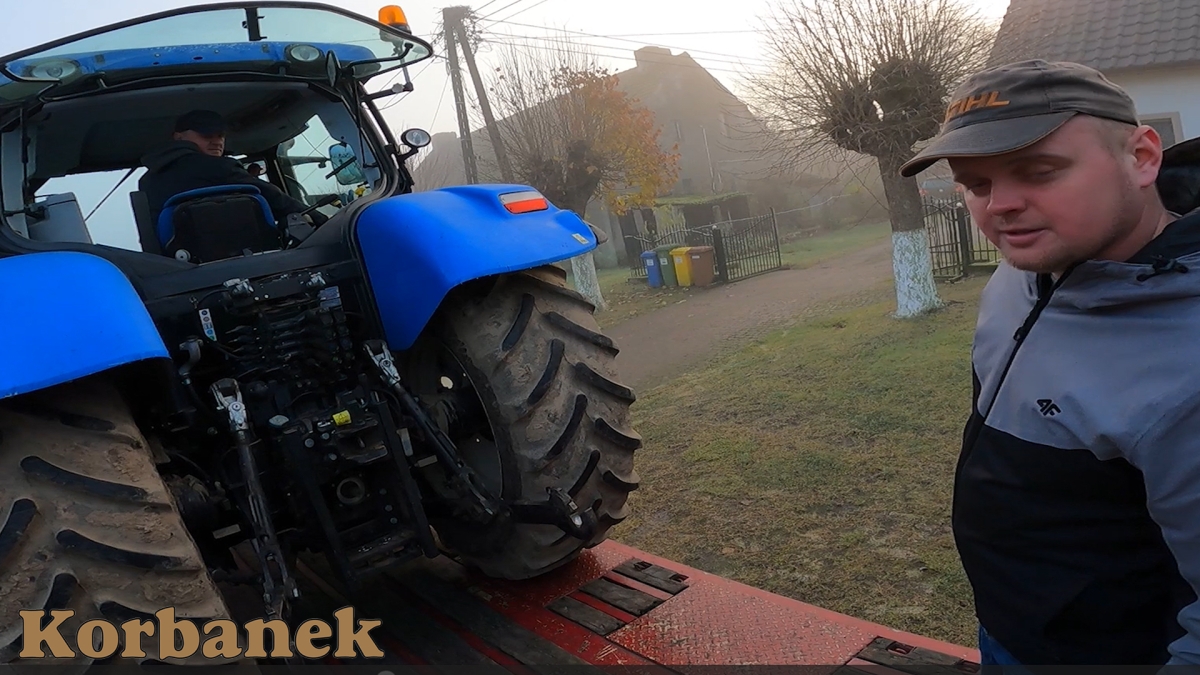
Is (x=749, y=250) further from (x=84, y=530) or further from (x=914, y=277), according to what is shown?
(x=84, y=530)

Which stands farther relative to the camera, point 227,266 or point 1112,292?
point 227,266

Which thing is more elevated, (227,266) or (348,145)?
(348,145)

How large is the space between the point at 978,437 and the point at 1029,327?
0.76 feet

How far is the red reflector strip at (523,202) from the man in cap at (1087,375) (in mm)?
1660

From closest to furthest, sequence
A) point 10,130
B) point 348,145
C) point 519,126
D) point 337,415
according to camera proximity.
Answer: point 337,415, point 10,130, point 348,145, point 519,126

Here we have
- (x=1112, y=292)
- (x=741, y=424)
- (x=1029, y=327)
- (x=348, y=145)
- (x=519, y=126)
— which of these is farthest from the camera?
(x=519, y=126)

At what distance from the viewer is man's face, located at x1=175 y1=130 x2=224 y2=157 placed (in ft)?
10.3

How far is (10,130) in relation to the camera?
2.68 metres

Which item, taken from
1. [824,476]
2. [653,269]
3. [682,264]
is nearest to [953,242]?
[682,264]

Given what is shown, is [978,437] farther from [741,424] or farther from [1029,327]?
[741,424]

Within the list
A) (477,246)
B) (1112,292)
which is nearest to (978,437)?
(1112,292)

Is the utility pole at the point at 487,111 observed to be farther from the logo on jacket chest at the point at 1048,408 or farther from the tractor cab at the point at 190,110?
the logo on jacket chest at the point at 1048,408

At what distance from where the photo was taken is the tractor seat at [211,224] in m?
2.73

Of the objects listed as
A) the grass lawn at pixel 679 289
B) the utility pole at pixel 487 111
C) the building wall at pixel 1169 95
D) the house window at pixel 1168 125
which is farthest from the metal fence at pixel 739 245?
the house window at pixel 1168 125
